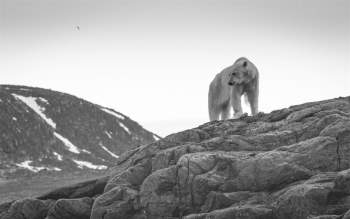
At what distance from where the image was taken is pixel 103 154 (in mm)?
96062

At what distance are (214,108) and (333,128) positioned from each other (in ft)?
37.4

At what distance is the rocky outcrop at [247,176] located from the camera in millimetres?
16734

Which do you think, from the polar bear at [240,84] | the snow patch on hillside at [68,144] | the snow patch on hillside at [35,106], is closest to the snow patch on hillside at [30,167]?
the snow patch on hillside at [68,144]

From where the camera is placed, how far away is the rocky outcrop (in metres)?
16.7

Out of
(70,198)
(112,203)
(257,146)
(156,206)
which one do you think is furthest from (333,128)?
(70,198)

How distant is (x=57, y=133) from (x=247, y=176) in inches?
3457

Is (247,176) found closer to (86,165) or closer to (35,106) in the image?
(86,165)

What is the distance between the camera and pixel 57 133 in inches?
4099

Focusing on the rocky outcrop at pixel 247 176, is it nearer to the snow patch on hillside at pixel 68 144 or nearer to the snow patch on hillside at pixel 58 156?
the snow patch on hillside at pixel 58 156

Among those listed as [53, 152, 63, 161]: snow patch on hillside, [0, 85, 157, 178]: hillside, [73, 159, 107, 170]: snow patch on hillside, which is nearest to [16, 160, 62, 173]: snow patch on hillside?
[0, 85, 157, 178]: hillside

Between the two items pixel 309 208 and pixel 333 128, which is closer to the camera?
pixel 309 208

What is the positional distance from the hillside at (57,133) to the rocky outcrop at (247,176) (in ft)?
173

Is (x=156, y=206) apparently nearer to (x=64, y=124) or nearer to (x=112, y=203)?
(x=112, y=203)

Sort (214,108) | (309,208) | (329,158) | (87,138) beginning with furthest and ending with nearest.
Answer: (87,138), (214,108), (329,158), (309,208)
